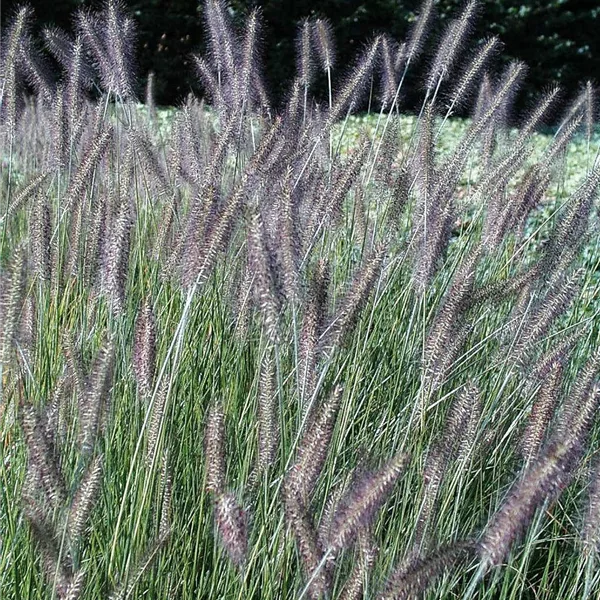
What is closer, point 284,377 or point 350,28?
point 284,377

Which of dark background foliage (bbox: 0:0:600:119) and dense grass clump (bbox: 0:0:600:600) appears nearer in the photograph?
dense grass clump (bbox: 0:0:600:600)

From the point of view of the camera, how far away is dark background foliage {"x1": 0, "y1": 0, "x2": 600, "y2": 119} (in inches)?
379

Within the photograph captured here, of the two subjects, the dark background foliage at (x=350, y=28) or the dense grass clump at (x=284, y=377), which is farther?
the dark background foliage at (x=350, y=28)

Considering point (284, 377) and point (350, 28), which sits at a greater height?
point (284, 377)

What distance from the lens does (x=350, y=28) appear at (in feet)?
32.1

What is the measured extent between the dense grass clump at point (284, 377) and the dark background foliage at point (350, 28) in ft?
20.3

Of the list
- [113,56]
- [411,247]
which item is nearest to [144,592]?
[411,247]

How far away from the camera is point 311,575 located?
1504 mm

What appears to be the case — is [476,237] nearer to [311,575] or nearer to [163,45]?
[311,575]

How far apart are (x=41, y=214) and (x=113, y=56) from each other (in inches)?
42.1

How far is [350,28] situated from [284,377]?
25.9 ft

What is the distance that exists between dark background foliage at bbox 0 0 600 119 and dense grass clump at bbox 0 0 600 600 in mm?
6196

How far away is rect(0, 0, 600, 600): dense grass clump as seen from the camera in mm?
1579

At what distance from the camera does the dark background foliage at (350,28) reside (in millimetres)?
9617
